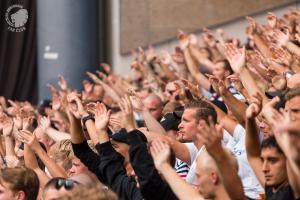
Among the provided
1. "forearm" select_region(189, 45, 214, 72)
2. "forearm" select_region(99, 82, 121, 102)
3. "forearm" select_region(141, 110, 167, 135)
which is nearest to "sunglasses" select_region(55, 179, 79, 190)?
"forearm" select_region(141, 110, 167, 135)

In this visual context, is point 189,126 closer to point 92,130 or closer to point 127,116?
point 127,116

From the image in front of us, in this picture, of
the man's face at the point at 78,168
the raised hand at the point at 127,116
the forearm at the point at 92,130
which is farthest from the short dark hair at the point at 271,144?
the forearm at the point at 92,130

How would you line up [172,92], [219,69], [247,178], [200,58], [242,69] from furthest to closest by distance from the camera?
[200,58], [172,92], [219,69], [242,69], [247,178]

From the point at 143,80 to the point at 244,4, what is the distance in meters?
2.08

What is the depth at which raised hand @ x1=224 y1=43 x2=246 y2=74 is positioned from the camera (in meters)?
6.16

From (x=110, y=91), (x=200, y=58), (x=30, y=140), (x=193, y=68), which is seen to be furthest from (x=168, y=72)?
(x=30, y=140)

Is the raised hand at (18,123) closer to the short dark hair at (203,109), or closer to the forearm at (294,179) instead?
the short dark hair at (203,109)

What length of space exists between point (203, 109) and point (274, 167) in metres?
1.63

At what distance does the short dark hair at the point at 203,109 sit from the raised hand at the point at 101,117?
0.60m

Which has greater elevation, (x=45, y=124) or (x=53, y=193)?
(x=53, y=193)

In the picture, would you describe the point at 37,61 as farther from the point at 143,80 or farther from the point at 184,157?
the point at 184,157

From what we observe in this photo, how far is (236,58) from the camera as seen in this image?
6.26 metres

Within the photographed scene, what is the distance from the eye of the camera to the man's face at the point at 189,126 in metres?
6.18

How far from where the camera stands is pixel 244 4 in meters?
12.8
